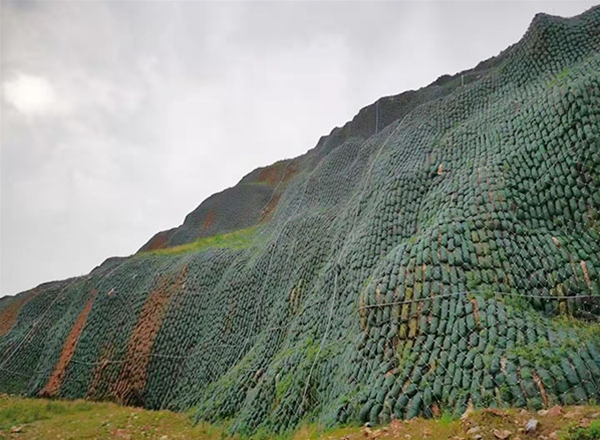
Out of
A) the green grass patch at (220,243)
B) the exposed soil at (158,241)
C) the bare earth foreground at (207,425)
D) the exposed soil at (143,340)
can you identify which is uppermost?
the exposed soil at (158,241)

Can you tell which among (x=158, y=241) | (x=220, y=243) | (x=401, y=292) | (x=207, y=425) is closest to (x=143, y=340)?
(x=207, y=425)

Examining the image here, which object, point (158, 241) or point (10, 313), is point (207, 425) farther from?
point (158, 241)

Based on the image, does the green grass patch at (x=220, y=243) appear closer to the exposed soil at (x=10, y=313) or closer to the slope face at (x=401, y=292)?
the slope face at (x=401, y=292)

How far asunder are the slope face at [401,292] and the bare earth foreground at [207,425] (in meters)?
0.38

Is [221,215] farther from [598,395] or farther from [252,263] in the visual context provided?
[598,395]

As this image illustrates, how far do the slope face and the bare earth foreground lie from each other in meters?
0.38

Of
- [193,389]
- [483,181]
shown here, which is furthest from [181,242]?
[483,181]

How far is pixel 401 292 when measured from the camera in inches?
360

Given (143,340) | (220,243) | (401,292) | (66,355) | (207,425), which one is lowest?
(207,425)

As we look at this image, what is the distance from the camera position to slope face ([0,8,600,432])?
7707mm

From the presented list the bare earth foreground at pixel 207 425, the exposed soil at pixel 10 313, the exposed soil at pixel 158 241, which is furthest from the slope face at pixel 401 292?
Answer: the exposed soil at pixel 158 241

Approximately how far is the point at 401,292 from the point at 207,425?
252 inches

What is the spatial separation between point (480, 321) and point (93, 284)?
18.6 metres

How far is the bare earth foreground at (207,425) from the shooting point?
5.57 metres
